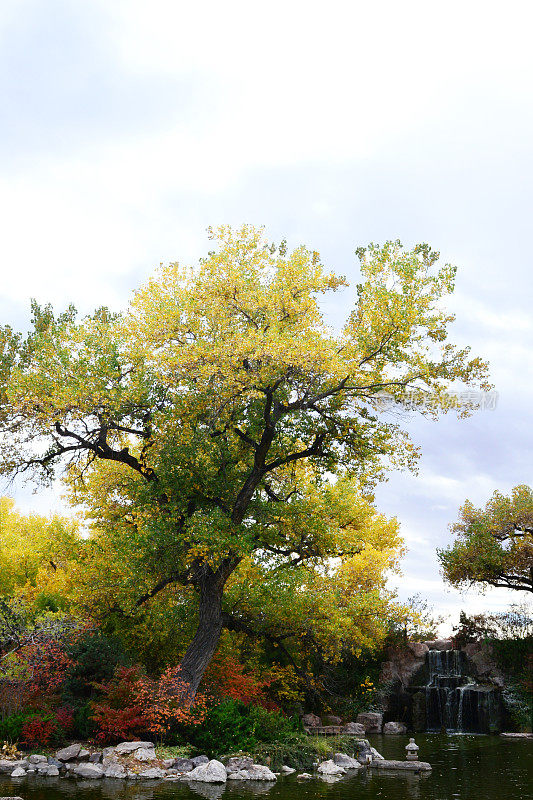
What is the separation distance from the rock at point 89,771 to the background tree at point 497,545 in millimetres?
21712

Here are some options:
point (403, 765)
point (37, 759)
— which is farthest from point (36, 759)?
point (403, 765)

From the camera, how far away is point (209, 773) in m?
15.4

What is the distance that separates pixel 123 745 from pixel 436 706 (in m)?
17.9

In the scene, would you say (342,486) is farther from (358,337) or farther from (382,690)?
(382,690)

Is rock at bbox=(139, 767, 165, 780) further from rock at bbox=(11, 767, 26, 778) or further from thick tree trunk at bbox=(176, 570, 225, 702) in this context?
thick tree trunk at bbox=(176, 570, 225, 702)

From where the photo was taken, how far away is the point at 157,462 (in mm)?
19844

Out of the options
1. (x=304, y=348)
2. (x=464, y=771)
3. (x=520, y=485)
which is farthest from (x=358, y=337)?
(x=520, y=485)

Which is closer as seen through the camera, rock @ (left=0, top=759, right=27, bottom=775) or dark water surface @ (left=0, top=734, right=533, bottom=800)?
dark water surface @ (left=0, top=734, right=533, bottom=800)

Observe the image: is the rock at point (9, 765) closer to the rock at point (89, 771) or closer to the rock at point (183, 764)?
the rock at point (89, 771)

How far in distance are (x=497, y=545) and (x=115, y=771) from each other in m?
22.3

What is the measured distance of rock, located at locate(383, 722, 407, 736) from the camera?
2791 centimetres

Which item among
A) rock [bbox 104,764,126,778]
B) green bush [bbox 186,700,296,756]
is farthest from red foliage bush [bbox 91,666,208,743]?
rock [bbox 104,764,126,778]

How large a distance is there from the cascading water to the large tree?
12831 millimetres

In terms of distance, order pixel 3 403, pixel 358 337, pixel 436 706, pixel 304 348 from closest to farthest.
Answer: pixel 304 348, pixel 358 337, pixel 3 403, pixel 436 706
